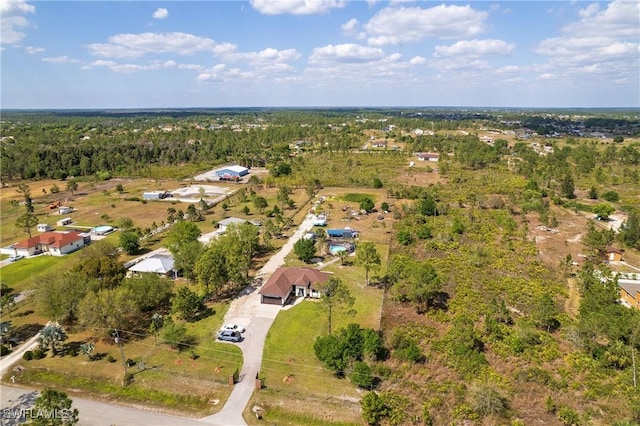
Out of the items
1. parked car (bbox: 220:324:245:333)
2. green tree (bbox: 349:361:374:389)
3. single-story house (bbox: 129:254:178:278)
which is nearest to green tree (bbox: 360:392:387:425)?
green tree (bbox: 349:361:374:389)

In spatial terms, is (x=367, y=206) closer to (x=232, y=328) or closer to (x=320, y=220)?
(x=320, y=220)

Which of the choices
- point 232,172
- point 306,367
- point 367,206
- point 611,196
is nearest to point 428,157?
point 611,196

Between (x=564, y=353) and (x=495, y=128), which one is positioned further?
(x=495, y=128)

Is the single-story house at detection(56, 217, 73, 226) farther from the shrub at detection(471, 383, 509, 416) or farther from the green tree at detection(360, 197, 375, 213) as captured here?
the shrub at detection(471, 383, 509, 416)

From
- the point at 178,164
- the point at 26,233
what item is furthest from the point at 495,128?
the point at 26,233

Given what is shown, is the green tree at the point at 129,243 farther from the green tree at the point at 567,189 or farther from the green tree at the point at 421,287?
the green tree at the point at 567,189

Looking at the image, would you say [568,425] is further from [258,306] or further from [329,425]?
[258,306]
